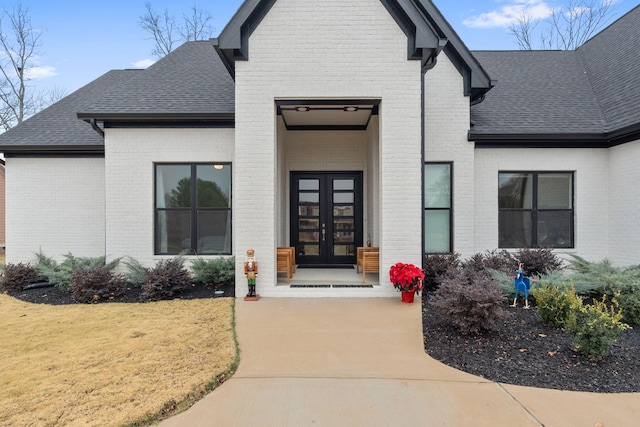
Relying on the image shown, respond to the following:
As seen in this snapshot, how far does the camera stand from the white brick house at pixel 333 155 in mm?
6684

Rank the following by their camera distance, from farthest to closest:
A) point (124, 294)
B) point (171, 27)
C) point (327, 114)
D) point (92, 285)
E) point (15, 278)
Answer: point (171, 27)
point (327, 114)
point (15, 278)
point (124, 294)
point (92, 285)

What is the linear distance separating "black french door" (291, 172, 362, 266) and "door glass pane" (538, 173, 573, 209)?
4594 mm

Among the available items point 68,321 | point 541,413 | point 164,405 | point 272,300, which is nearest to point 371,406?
point 541,413

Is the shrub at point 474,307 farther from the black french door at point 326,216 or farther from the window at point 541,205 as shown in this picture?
the black french door at point 326,216

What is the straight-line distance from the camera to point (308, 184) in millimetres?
9945

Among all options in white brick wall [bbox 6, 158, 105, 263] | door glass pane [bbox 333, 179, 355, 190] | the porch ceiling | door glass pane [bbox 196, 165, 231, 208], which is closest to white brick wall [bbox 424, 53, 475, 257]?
the porch ceiling

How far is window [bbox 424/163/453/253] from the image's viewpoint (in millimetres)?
8516

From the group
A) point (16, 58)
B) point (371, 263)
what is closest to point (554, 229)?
point (371, 263)

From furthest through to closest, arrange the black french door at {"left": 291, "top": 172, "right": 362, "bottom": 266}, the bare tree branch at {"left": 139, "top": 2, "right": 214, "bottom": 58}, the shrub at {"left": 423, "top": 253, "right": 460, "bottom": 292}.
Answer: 1. the bare tree branch at {"left": 139, "top": 2, "right": 214, "bottom": 58}
2. the black french door at {"left": 291, "top": 172, "right": 362, "bottom": 266}
3. the shrub at {"left": 423, "top": 253, "right": 460, "bottom": 292}

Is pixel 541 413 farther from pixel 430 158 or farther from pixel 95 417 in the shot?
pixel 430 158

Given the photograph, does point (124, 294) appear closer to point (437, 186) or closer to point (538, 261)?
point (437, 186)

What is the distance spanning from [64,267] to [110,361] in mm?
4954

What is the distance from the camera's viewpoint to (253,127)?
6.67 m

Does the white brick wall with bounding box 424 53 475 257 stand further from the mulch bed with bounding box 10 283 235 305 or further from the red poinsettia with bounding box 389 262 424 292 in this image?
the mulch bed with bounding box 10 283 235 305
